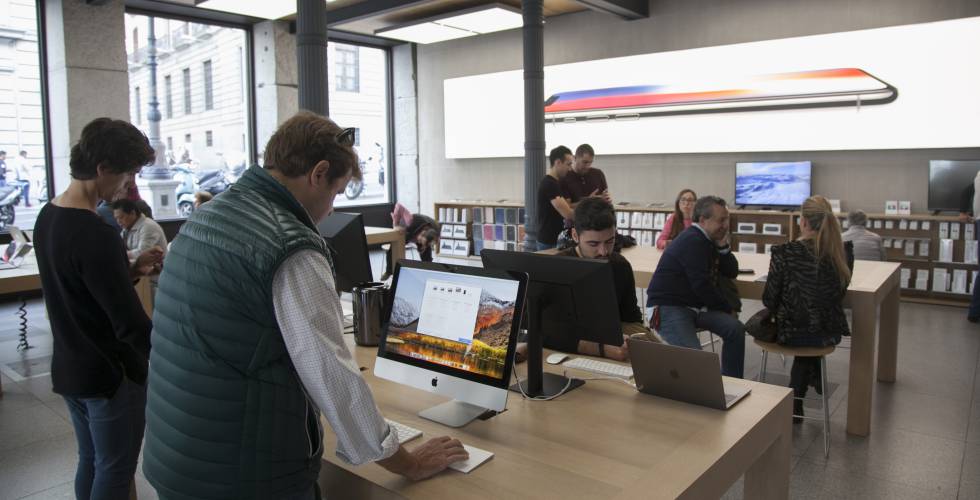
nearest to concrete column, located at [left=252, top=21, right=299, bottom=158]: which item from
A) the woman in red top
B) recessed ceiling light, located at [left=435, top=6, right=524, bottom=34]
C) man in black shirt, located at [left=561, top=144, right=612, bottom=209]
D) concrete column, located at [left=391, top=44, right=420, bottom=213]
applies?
concrete column, located at [left=391, top=44, right=420, bottom=213]

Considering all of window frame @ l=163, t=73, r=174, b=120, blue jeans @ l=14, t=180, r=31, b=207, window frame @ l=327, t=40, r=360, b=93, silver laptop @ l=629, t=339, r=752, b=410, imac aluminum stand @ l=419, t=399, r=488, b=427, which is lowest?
imac aluminum stand @ l=419, t=399, r=488, b=427

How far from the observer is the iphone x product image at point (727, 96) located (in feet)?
25.6

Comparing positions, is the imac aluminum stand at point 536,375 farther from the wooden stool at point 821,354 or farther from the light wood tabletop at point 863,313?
the light wood tabletop at point 863,313

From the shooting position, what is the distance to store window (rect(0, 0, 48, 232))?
8.32 meters

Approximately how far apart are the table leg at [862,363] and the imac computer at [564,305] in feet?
7.15

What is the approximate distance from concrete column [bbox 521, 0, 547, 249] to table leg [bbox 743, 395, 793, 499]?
5371 millimetres

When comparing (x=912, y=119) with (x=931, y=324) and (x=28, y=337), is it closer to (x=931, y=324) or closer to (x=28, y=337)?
(x=931, y=324)

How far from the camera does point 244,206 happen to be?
1.41m

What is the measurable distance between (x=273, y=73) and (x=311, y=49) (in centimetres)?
626

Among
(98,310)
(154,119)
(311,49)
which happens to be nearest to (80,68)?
(154,119)

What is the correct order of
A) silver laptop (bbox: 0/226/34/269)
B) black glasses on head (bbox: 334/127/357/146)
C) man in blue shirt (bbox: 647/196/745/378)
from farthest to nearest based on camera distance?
silver laptop (bbox: 0/226/34/269)
man in blue shirt (bbox: 647/196/745/378)
black glasses on head (bbox: 334/127/357/146)

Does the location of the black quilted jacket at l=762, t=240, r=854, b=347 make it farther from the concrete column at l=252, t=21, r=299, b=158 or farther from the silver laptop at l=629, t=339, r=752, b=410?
the concrete column at l=252, t=21, r=299, b=158

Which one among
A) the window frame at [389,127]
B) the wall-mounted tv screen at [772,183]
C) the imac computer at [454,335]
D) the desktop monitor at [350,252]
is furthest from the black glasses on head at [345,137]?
the window frame at [389,127]

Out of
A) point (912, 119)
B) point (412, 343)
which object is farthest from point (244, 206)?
point (912, 119)
